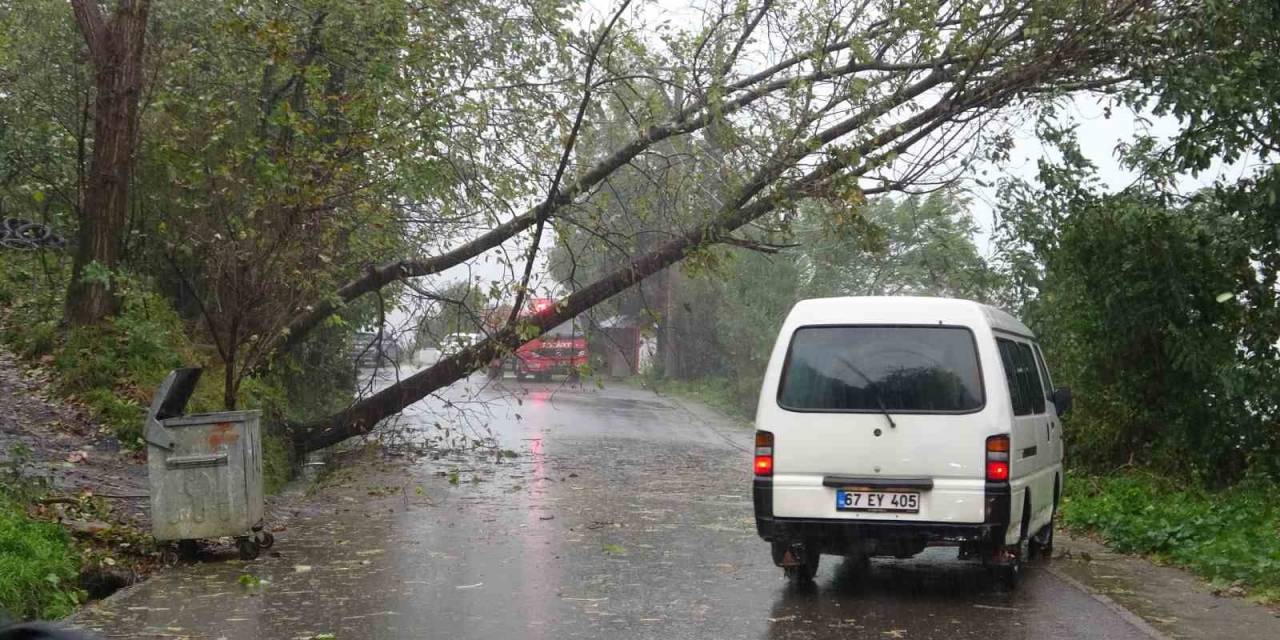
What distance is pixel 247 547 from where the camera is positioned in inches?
413

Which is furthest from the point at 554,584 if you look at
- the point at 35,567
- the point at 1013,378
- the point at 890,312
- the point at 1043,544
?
the point at 1043,544

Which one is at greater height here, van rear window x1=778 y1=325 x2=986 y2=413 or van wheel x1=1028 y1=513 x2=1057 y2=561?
van rear window x1=778 y1=325 x2=986 y2=413

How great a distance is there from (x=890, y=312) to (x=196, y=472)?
505cm

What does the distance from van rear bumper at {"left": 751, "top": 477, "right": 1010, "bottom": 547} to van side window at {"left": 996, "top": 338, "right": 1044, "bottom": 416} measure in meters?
0.82

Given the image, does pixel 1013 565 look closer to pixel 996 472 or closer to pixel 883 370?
pixel 996 472

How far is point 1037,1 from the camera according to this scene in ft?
48.7

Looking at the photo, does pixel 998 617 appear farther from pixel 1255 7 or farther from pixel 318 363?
pixel 318 363

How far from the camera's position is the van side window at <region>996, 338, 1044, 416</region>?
363 inches

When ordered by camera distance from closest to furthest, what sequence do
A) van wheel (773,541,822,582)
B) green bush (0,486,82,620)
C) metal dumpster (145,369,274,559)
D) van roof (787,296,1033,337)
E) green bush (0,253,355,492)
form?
green bush (0,486,82,620), van roof (787,296,1033,337), van wheel (773,541,822,582), metal dumpster (145,369,274,559), green bush (0,253,355,492)

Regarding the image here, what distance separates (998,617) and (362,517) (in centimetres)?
694

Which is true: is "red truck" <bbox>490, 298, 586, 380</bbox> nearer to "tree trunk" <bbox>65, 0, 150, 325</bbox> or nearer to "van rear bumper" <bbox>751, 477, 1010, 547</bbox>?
"tree trunk" <bbox>65, 0, 150, 325</bbox>

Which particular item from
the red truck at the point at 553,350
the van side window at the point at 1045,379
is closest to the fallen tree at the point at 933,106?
the red truck at the point at 553,350

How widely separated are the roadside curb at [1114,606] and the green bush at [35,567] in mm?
6270

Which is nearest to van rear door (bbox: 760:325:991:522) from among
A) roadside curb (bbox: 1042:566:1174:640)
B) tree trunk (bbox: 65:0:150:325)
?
roadside curb (bbox: 1042:566:1174:640)
